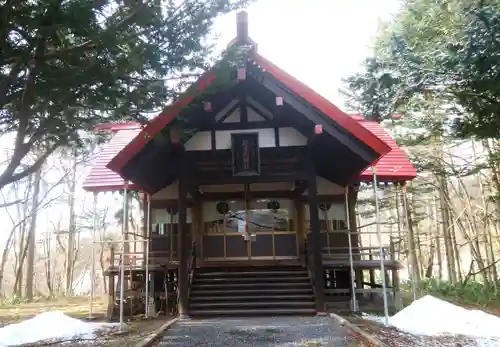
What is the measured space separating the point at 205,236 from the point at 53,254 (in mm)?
24724

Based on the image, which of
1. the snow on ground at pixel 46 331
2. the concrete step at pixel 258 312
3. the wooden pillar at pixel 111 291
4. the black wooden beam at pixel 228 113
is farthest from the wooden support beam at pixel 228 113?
the snow on ground at pixel 46 331

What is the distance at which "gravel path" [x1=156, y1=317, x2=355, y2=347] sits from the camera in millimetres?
5633

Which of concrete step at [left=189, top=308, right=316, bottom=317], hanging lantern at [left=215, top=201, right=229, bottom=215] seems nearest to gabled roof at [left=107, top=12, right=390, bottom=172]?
concrete step at [left=189, top=308, right=316, bottom=317]

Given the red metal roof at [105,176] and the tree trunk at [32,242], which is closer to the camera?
the red metal roof at [105,176]

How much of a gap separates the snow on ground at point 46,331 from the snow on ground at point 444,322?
4979 mm

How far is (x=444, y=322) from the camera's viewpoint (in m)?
6.59

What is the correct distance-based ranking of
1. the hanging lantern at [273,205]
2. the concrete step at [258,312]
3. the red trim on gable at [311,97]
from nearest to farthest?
the red trim on gable at [311,97] → the concrete step at [258,312] → the hanging lantern at [273,205]

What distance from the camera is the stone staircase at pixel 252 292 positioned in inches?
321

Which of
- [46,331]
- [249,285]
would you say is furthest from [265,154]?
[46,331]

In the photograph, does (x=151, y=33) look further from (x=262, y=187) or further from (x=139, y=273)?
(x=139, y=273)

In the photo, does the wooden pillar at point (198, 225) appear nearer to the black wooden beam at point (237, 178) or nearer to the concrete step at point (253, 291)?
the concrete step at point (253, 291)

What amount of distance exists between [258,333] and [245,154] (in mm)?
3678

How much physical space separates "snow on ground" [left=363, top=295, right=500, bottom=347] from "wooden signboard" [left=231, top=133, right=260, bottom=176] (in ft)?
12.2

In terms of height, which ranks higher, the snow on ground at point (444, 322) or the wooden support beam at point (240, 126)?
the wooden support beam at point (240, 126)
